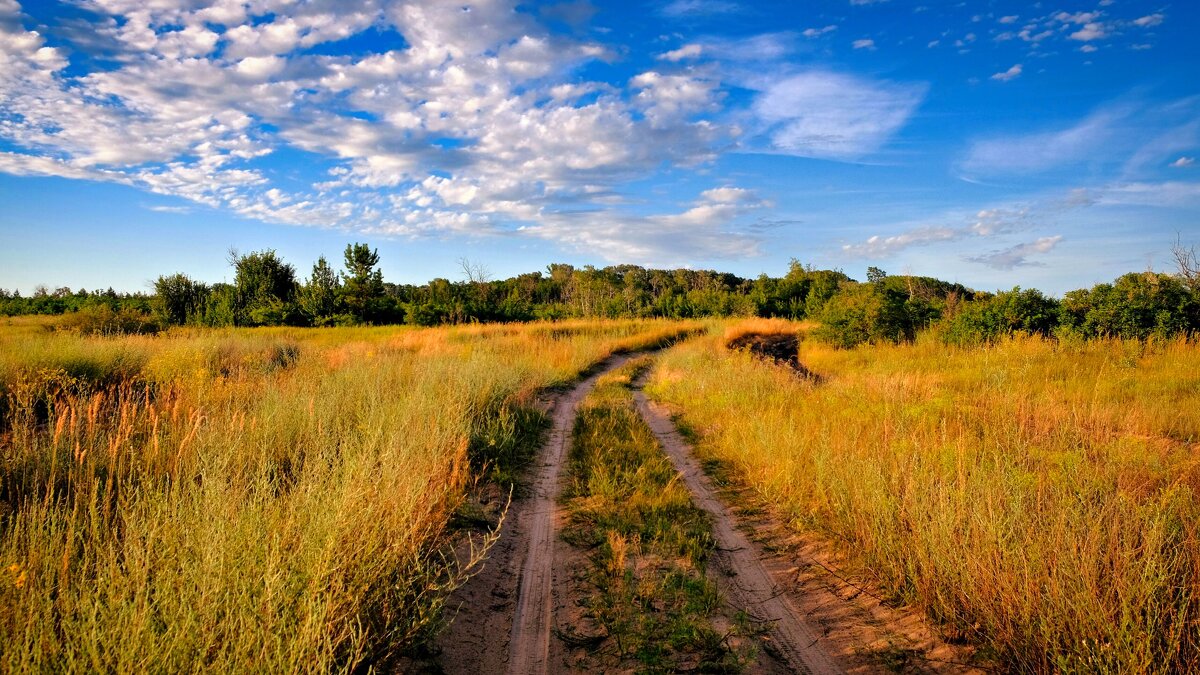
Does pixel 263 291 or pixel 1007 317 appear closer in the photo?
pixel 1007 317

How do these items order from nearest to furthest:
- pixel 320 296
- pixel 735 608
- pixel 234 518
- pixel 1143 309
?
pixel 234 518, pixel 735 608, pixel 1143 309, pixel 320 296

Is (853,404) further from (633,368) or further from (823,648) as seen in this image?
(633,368)

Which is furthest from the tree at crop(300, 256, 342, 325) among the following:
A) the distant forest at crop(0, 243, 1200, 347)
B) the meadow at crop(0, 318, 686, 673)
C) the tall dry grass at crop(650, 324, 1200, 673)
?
the tall dry grass at crop(650, 324, 1200, 673)

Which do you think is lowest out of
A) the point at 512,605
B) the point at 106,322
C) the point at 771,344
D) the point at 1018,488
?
the point at 512,605

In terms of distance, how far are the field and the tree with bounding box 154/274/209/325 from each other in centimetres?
2739

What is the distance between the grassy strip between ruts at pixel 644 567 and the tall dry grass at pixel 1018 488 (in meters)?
1.21

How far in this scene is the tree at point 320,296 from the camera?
34.0 metres

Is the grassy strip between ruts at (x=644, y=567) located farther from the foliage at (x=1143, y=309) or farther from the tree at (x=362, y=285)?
the tree at (x=362, y=285)

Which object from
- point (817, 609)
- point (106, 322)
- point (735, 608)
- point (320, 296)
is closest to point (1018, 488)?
point (817, 609)

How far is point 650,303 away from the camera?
170ft

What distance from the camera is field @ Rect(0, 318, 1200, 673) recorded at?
2.80 metres

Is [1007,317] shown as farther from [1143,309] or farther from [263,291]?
[263,291]

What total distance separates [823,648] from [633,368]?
47.1 feet

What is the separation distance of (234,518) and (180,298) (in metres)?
39.0
